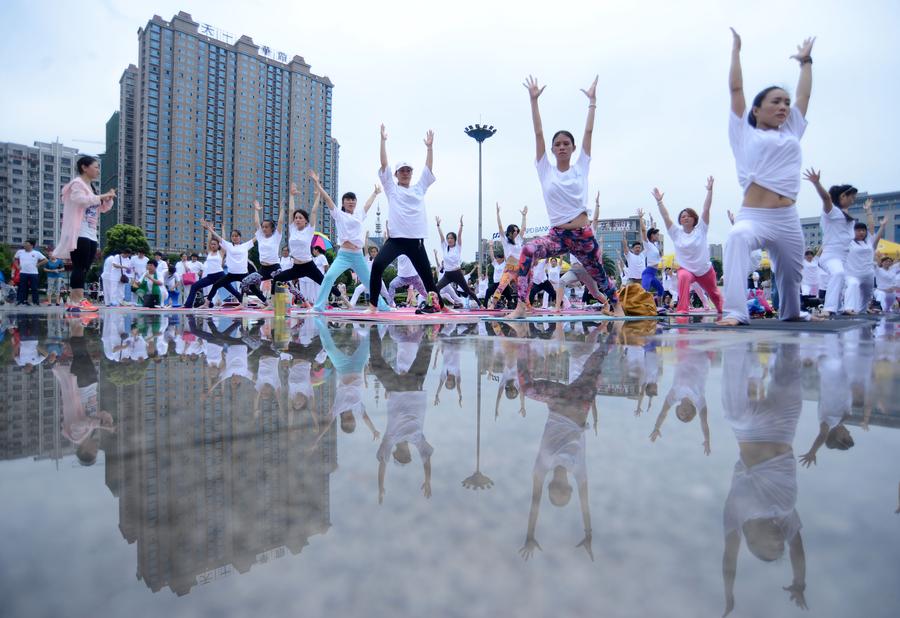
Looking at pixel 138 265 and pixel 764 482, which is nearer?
pixel 764 482

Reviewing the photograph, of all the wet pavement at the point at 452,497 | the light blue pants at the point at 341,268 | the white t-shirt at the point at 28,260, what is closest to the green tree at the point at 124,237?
the white t-shirt at the point at 28,260

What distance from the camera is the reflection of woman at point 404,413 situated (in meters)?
1.32

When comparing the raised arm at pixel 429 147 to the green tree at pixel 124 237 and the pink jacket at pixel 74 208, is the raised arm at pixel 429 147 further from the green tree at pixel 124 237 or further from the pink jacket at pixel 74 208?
the green tree at pixel 124 237

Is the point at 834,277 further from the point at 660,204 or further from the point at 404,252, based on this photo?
the point at 404,252

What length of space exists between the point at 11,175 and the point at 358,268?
452 feet

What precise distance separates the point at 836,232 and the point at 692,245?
7.12ft

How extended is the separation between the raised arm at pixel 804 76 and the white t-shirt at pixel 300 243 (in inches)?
292

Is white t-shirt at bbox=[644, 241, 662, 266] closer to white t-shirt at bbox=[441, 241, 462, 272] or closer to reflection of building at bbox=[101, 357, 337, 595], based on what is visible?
white t-shirt at bbox=[441, 241, 462, 272]

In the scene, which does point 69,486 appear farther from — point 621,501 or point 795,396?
point 795,396

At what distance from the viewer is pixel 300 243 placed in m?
9.52

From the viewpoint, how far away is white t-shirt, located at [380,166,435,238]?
7.81m

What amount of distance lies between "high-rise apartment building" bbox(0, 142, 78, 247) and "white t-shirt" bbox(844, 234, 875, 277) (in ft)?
440

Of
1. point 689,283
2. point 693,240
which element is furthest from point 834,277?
point 693,240

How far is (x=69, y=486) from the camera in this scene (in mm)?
1144
